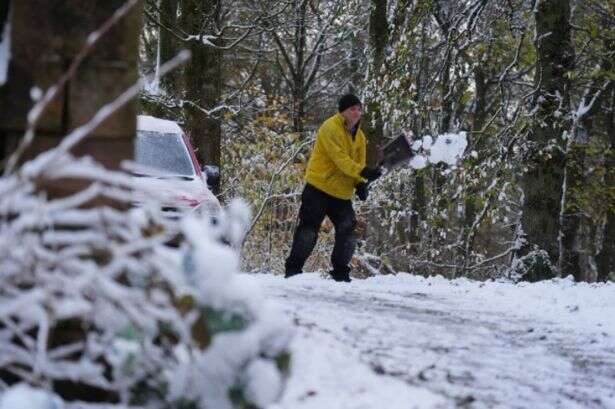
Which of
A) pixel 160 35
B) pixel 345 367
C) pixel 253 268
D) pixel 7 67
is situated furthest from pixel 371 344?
pixel 160 35

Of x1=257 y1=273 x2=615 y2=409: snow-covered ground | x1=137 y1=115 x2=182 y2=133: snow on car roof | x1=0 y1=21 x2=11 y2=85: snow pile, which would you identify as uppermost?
x1=137 y1=115 x2=182 y2=133: snow on car roof

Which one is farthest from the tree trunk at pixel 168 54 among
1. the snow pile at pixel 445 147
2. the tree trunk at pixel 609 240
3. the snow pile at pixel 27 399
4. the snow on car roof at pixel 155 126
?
the snow pile at pixel 27 399

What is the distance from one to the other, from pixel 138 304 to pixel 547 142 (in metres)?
9.04

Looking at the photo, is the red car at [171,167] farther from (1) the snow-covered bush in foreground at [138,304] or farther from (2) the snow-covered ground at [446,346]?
(1) the snow-covered bush in foreground at [138,304]

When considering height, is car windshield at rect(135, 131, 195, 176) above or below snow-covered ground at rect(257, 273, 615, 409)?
above

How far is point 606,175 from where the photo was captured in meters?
19.4

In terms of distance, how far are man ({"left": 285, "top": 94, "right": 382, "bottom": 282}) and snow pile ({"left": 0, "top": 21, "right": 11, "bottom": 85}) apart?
553 centimetres

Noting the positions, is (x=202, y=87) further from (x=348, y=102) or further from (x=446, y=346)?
(x=446, y=346)

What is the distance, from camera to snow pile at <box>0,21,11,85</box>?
9.63 ft

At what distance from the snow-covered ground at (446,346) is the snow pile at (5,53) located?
1.32m

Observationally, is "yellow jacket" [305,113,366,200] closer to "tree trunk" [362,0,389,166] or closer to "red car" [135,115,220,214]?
"red car" [135,115,220,214]

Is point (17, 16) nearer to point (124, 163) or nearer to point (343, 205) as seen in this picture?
point (124, 163)

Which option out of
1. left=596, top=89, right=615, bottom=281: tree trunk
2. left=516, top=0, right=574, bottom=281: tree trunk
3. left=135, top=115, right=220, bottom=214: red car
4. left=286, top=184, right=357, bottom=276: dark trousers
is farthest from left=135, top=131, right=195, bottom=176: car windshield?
left=596, top=89, right=615, bottom=281: tree trunk

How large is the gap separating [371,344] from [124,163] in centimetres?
258
